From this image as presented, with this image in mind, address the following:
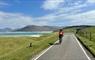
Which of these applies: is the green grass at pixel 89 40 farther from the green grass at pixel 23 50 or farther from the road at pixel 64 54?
the green grass at pixel 23 50

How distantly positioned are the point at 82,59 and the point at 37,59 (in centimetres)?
310

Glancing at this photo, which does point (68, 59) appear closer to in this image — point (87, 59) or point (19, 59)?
point (87, 59)

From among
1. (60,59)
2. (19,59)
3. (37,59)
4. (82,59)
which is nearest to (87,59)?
(82,59)

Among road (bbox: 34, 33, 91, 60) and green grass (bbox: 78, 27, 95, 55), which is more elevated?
road (bbox: 34, 33, 91, 60)

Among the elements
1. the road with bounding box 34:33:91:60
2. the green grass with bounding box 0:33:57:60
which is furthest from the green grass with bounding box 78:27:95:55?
the green grass with bounding box 0:33:57:60

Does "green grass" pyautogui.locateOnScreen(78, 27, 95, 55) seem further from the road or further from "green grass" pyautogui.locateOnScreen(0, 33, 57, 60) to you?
"green grass" pyautogui.locateOnScreen(0, 33, 57, 60)

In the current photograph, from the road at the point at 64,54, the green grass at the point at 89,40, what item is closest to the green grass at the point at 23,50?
the road at the point at 64,54

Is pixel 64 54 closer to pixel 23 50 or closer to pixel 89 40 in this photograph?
pixel 23 50

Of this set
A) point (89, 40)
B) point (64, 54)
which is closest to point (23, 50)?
point (64, 54)

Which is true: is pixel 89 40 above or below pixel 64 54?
below

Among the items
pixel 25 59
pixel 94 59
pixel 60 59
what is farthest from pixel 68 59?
pixel 25 59

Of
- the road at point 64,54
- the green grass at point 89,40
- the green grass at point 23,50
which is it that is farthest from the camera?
the green grass at point 89,40

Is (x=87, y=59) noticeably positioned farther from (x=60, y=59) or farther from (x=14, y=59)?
(x=14, y=59)

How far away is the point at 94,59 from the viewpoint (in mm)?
18281
